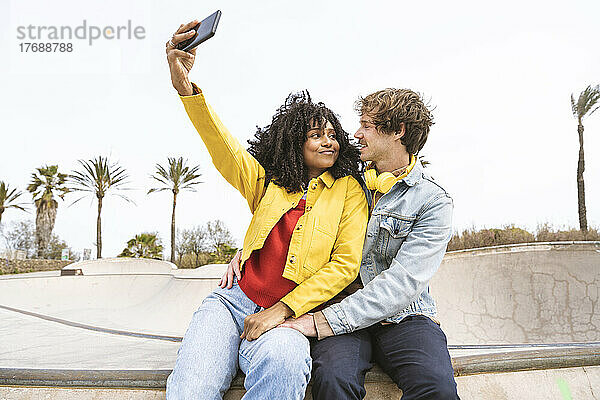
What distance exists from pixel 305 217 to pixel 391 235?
40 cm

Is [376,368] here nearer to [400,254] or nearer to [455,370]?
[455,370]

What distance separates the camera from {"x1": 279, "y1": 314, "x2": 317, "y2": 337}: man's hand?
1.88 m

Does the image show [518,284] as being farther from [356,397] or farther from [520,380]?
[356,397]

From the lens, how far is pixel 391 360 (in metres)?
1.88

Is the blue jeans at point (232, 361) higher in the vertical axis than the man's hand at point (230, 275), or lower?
lower

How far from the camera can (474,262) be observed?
27.3 ft

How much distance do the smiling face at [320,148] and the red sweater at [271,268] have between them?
0.27 meters

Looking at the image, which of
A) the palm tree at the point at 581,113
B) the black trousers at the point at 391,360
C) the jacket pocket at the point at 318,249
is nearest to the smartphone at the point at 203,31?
the jacket pocket at the point at 318,249

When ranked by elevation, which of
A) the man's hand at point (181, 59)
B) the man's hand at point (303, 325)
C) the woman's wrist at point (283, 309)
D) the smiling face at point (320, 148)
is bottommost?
the man's hand at point (303, 325)

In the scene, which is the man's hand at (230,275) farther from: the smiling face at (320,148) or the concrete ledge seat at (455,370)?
the smiling face at (320,148)

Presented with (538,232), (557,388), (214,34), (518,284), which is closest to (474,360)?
(557,388)

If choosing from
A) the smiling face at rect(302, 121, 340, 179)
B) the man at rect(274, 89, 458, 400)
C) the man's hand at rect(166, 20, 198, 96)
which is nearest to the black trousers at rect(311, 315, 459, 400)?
the man at rect(274, 89, 458, 400)

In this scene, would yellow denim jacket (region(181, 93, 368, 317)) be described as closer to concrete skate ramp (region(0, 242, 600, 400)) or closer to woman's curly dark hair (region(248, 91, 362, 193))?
woman's curly dark hair (region(248, 91, 362, 193))

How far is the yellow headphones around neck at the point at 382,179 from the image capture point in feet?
7.28
